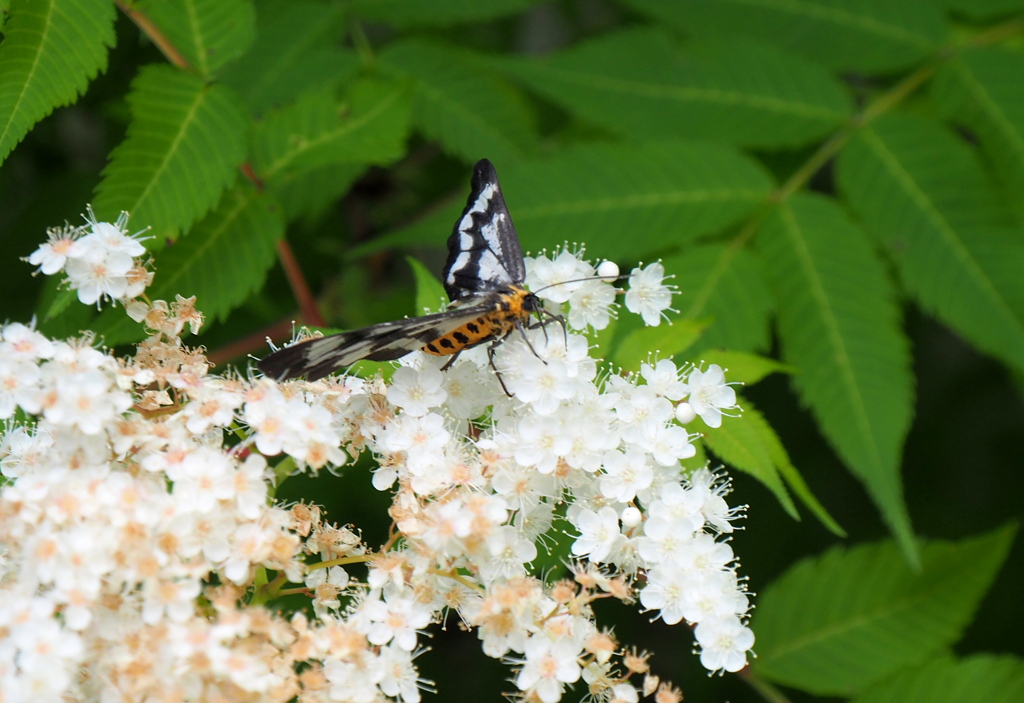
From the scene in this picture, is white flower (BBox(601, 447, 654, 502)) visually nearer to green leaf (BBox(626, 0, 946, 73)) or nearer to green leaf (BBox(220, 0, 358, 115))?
green leaf (BBox(220, 0, 358, 115))

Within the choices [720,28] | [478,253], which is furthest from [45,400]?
[720,28]

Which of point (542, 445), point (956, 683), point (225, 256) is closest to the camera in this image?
point (542, 445)

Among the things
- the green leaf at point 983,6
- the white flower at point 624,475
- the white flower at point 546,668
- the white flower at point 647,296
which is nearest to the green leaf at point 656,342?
the white flower at point 647,296

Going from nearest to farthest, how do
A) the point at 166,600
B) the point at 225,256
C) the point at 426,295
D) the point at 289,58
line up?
the point at 166,600, the point at 426,295, the point at 225,256, the point at 289,58

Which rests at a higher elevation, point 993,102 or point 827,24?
point 827,24

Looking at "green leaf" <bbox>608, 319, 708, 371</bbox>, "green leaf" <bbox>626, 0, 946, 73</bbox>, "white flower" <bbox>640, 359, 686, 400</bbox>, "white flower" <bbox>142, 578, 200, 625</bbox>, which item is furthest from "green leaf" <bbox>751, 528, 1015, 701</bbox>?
"white flower" <bbox>142, 578, 200, 625</bbox>

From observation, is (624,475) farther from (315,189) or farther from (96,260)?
(315,189)

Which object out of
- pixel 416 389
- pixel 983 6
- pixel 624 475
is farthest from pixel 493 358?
pixel 983 6
